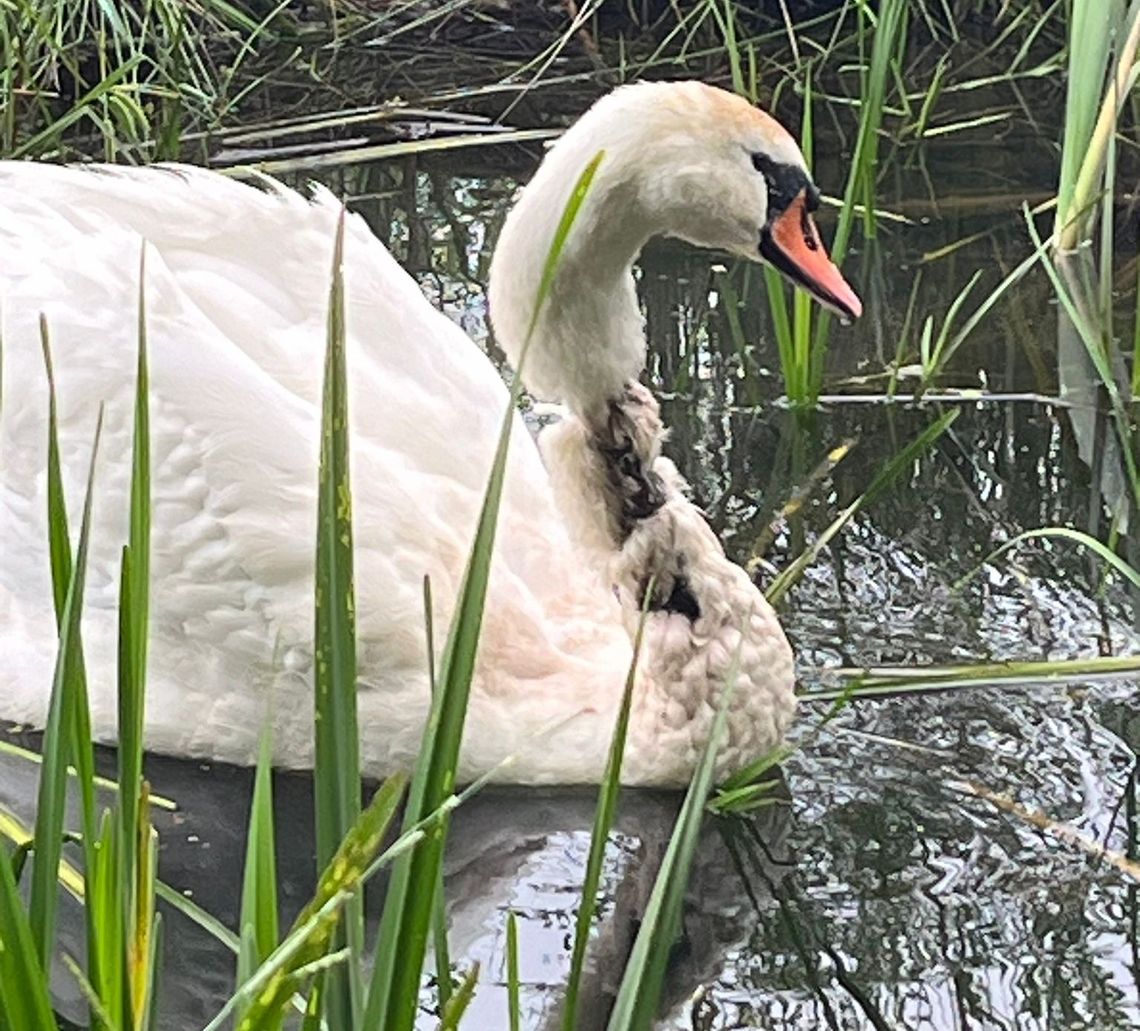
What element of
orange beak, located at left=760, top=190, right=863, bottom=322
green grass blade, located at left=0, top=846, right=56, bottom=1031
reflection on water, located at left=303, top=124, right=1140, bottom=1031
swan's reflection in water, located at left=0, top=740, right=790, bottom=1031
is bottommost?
swan's reflection in water, located at left=0, top=740, right=790, bottom=1031

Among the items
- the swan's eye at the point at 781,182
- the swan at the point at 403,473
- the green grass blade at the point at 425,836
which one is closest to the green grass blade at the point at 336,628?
the green grass blade at the point at 425,836

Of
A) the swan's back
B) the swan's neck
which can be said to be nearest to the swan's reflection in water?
the swan's back

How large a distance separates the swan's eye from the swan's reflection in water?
88 centimetres

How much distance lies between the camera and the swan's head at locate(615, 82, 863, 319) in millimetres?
3256

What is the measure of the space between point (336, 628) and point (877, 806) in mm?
1728

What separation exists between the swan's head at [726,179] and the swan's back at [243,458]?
51 centimetres

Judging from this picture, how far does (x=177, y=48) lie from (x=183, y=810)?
3019mm

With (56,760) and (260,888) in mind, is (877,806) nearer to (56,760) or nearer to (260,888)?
(260,888)

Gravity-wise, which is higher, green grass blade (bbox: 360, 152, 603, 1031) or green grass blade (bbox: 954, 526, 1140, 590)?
A: green grass blade (bbox: 360, 152, 603, 1031)

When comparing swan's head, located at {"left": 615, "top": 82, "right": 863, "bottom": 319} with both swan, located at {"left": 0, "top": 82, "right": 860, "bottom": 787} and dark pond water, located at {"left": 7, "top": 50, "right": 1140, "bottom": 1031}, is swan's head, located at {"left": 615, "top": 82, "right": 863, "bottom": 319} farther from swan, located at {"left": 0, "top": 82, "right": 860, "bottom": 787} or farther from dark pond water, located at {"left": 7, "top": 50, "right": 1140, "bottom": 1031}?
dark pond water, located at {"left": 7, "top": 50, "right": 1140, "bottom": 1031}

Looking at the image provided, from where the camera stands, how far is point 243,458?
11.0 ft

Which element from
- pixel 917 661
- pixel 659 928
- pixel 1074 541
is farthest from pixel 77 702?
pixel 1074 541

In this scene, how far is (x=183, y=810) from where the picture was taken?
343 centimetres

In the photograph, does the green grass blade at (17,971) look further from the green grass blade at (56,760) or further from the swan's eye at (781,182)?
the swan's eye at (781,182)
